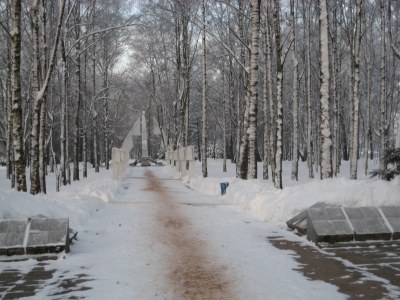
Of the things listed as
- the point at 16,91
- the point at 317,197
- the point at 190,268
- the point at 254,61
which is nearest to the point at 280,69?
the point at 254,61

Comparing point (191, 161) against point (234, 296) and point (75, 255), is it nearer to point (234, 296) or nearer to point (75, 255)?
point (75, 255)

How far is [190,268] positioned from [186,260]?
49 cm

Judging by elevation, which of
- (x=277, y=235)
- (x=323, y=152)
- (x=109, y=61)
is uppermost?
(x=109, y=61)

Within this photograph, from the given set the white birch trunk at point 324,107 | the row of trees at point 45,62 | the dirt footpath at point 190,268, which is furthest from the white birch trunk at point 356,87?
the dirt footpath at point 190,268

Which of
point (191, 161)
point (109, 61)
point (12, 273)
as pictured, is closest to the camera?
point (12, 273)

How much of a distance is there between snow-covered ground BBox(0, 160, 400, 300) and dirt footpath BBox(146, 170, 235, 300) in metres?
0.13

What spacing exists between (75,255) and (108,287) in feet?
6.51

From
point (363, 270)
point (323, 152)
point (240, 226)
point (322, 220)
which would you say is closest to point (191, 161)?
point (323, 152)

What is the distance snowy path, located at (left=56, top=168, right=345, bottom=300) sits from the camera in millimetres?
5414

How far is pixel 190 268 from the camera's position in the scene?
6.53 meters

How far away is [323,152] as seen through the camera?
1298cm

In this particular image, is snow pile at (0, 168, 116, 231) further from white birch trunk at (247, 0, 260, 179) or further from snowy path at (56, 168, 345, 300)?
white birch trunk at (247, 0, 260, 179)

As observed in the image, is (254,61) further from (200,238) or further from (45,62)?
(200,238)

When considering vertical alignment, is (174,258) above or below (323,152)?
below
